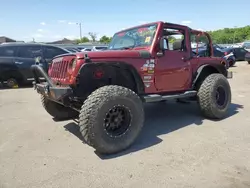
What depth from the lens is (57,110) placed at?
5070 millimetres

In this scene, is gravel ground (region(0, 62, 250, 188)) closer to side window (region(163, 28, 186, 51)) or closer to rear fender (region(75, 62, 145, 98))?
rear fender (region(75, 62, 145, 98))

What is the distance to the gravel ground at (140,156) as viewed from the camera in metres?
2.83

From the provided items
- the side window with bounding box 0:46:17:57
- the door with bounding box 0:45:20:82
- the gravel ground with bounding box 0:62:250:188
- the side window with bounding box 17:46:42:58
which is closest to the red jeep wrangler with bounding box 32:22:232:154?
the gravel ground with bounding box 0:62:250:188

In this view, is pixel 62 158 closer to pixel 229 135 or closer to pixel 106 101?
pixel 106 101

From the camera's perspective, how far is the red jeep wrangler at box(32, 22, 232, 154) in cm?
347

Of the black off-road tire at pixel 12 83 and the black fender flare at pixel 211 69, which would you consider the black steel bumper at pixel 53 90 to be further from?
the black off-road tire at pixel 12 83

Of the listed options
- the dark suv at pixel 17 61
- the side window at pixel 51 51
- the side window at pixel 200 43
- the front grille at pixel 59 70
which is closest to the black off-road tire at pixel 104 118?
the front grille at pixel 59 70

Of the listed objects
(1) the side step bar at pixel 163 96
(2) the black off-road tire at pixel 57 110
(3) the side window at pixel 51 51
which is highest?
(3) the side window at pixel 51 51

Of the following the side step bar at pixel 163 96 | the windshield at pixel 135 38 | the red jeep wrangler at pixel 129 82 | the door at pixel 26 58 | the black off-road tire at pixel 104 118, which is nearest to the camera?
the black off-road tire at pixel 104 118

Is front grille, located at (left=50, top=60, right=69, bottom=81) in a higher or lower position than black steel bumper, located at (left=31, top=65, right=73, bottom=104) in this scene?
higher

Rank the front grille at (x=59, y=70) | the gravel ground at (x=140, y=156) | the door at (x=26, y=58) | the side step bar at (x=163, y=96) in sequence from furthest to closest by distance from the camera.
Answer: the door at (x=26, y=58) → the side step bar at (x=163, y=96) → the front grille at (x=59, y=70) → the gravel ground at (x=140, y=156)

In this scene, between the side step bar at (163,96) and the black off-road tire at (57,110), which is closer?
the side step bar at (163,96)

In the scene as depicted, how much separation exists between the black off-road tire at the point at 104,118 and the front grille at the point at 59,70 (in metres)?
0.71

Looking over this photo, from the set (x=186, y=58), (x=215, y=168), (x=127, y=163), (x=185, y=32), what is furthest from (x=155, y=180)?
(x=185, y=32)
